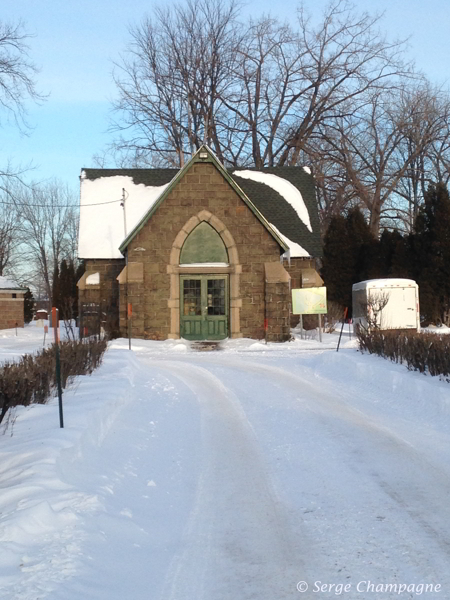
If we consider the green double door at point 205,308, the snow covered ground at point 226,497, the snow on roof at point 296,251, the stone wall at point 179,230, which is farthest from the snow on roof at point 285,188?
the snow covered ground at point 226,497

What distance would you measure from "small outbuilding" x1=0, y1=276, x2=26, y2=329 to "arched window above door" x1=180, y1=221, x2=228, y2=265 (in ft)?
61.1

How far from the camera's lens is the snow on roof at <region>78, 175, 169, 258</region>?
28.6 m

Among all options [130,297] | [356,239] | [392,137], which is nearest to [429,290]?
[356,239]

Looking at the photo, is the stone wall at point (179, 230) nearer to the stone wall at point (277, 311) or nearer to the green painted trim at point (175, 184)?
the green painted trim at point (175, 184)

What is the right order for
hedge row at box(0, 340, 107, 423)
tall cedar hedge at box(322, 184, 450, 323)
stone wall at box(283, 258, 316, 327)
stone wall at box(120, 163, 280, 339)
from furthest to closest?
tall cedar hedge at box(322, 184, 450, 323) < stone wall at box(283, 258, 316, 327) < stone wall at box(120, 163, 280, 339) < hedge row at box(0, 340, 107, 423)

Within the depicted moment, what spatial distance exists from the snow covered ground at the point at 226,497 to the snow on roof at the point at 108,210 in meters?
18.0

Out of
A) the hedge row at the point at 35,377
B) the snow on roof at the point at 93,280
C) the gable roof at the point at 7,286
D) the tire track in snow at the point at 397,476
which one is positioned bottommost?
the tire track in snow at the point at 397,476

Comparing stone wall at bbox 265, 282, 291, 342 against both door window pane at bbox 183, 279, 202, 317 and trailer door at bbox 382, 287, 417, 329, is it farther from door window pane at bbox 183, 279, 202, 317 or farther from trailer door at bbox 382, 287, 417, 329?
trailer door at bbox 382, 287, 417, 329

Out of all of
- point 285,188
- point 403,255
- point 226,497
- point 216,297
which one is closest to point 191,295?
point 216,297

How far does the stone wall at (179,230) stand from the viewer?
985 inches

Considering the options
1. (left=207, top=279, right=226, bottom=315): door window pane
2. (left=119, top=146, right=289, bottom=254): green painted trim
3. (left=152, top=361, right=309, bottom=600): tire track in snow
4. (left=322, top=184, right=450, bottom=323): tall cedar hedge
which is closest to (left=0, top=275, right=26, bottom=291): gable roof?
(left=119, top=146, right=289, bottom=254): green painted trim

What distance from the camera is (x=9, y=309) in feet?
132

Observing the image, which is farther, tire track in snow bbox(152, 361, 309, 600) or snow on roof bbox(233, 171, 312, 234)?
snow on roof bbox(233, 171, 312, 234)

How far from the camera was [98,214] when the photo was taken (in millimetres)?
30234
